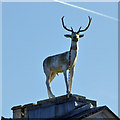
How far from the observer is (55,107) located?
3625 centimetres

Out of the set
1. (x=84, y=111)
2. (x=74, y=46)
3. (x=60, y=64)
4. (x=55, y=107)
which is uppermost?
(x=74, y=46)

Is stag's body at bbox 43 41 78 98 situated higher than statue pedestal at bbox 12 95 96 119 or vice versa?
stag's body at bbox 43 41 78 98

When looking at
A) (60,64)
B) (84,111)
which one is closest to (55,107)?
(84,111)

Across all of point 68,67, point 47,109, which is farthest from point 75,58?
point 47,109

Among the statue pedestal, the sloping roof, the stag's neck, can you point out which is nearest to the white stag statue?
the stag's neck

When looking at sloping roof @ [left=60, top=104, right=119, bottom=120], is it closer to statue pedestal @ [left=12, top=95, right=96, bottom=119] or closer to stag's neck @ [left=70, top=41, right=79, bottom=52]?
statue pedestal @ [left=12, top=95, right=96, bottom=119]

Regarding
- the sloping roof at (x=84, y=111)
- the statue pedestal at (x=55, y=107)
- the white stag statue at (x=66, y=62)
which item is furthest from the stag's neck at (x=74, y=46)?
the sloping roof at (x=84, y=111)

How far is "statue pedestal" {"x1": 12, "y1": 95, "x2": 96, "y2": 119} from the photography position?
35.6 metres

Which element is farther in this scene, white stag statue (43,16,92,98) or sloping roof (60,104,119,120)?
white stag statue (43,16,92,98)

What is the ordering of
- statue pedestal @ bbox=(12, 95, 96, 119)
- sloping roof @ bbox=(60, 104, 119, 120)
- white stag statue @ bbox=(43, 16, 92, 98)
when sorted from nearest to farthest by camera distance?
1. sloping roof @ bbox=(60, 104, 119, 120)
2. statue pedestal @ bbox=(12, 95, 96, 119)
3. white stag statue @ bbox=(43, 16, 92, 98)

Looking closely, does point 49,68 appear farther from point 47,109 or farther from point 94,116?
point 94,116

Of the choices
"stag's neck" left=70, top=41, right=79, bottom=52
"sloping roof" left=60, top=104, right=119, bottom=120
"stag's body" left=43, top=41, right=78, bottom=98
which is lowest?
"sloping roof" left=60, top=104, right=119, bottom=120

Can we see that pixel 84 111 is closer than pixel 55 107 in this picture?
Yes

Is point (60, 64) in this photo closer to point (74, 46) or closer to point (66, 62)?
point (66, 62)
